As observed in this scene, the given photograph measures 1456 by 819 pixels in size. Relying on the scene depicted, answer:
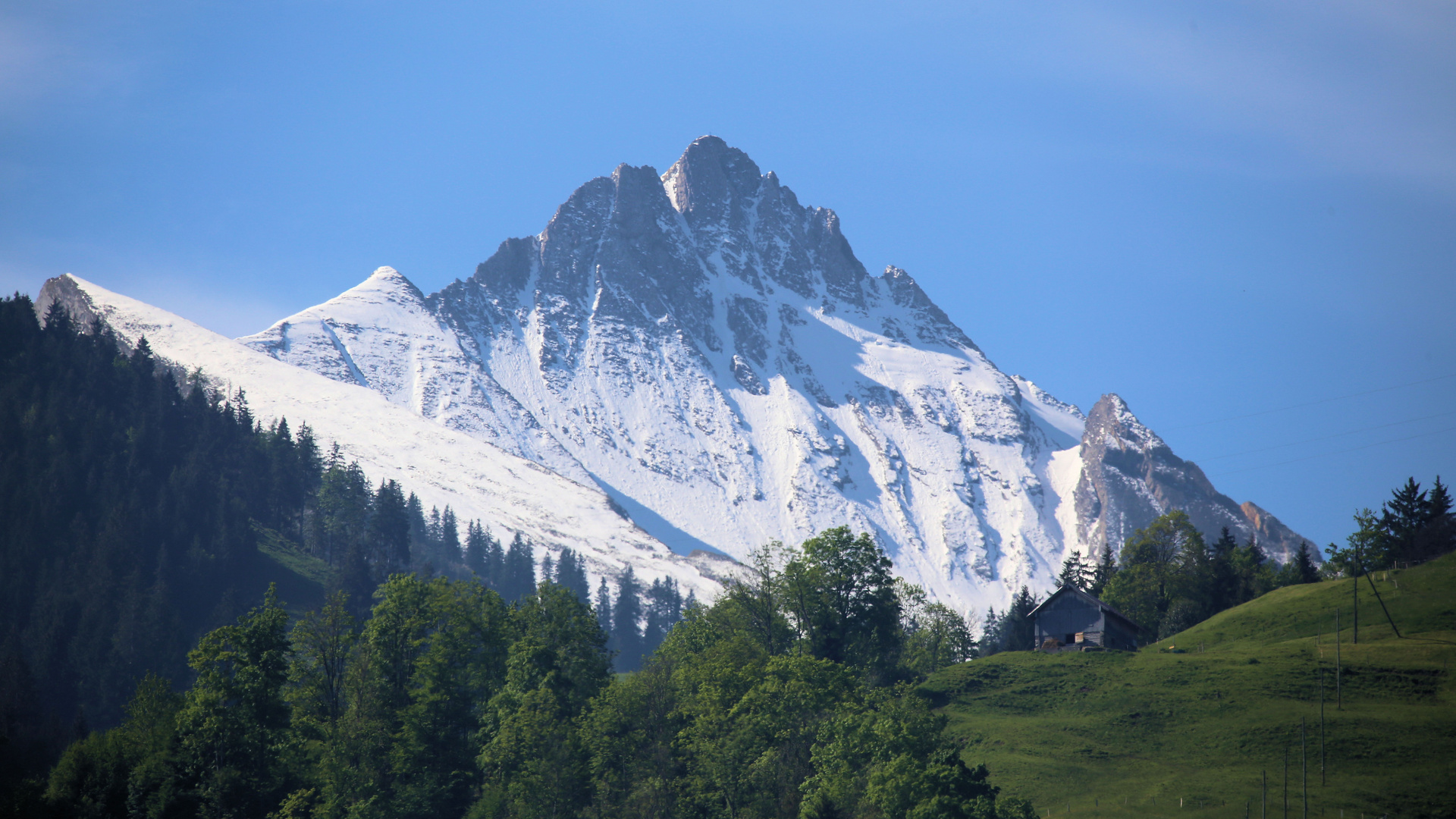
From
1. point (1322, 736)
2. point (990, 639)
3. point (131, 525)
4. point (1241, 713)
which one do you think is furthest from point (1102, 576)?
point (131, 525)

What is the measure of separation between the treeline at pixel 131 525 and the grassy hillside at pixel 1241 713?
227 ft

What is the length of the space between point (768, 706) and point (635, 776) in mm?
8235

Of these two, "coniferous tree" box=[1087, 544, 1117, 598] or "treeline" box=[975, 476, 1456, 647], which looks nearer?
"treeline" box=[975, 476, 1456, 647]

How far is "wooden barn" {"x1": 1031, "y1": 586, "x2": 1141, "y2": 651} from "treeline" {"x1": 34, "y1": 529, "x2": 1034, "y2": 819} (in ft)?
83.7

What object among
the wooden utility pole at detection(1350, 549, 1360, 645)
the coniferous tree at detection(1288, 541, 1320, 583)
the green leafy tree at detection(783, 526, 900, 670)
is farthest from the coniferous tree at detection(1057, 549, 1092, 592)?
the green leafy tree at detection(783, 526, 900, 670)

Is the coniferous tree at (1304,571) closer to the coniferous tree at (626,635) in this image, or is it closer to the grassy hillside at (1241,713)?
the grassy hillside at (1241,713)

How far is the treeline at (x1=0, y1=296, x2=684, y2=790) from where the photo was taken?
4400 inches

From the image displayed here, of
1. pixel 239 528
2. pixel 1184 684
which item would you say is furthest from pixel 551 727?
pixel 239 528

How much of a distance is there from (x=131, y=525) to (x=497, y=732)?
91660 mm

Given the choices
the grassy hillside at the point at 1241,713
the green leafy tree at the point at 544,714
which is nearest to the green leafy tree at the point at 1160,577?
the grassy hillside at the point at 1241,713

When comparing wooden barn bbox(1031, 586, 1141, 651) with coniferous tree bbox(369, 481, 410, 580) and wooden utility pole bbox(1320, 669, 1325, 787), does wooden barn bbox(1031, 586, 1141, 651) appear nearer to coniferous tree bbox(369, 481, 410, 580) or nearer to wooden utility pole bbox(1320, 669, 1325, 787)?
wooden utility pole bbox(1320, 669, 1325, 787)

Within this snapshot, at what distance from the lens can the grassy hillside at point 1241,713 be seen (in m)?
56.3

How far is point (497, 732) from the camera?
6397 centimetres

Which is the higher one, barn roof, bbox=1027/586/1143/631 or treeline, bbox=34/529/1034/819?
barn roof, bbox=1027/586/1143/631
